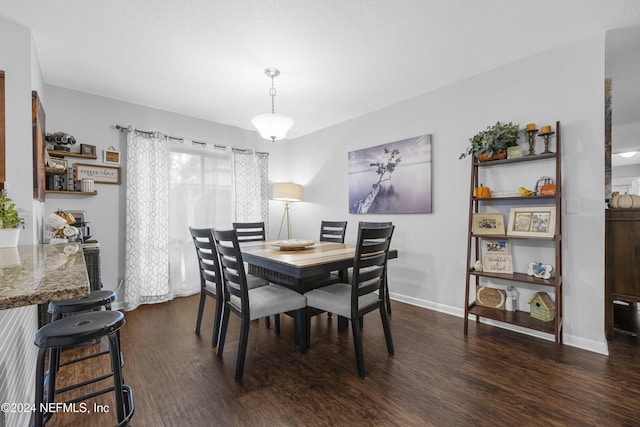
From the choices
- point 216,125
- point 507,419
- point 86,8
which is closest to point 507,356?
point 507,419

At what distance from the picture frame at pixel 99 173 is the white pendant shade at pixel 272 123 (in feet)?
6.49

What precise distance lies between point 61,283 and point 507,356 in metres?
2.71

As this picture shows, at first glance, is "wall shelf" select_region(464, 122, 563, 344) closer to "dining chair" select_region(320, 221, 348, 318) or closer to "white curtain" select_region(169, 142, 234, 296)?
"dining chair" select_region(320, 221, 348, 318)

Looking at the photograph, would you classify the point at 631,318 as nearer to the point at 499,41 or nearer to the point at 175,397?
the point at 499,41

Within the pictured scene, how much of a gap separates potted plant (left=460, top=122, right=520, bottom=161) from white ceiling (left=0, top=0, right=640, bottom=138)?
0.65 m

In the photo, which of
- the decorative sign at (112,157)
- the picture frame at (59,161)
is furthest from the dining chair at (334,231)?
the picture frame at (59,161)

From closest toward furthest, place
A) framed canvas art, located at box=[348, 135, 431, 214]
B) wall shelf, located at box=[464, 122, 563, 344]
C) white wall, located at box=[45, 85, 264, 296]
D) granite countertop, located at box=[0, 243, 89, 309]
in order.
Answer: granite countertop, located at box=[0, 243, 89, 309] < wall shelf, located at box=[464, 122, 563, 344] < white wall, located at box=[45, 85, 264, 296] < framed canvas art, located at box=[348, 135, 431, 214]

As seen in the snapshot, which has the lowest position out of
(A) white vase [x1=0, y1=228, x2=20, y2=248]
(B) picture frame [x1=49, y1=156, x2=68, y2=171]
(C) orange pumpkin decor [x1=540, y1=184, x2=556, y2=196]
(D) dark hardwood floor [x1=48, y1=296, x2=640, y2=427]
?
(D) dark hardwood floor [x1=48, y1=296, x2=640, y2=427]

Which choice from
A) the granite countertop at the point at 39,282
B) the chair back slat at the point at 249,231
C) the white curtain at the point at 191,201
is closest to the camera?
the granite countertop at the point at 39,282

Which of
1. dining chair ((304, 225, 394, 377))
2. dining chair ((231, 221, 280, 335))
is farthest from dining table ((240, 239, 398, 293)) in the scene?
dining chair ((231, 221, 280, 335))

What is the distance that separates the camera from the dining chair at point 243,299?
1938 millimetres

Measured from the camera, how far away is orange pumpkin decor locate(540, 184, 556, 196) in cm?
231

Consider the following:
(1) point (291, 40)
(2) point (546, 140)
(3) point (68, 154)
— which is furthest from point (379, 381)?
(3) point (68, 154)

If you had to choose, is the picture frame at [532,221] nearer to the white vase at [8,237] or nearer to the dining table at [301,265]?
the dining table at [301,265]
